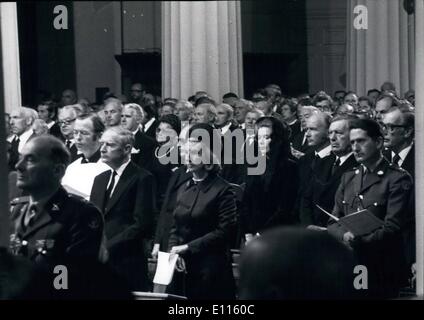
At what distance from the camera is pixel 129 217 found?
5.39 metres

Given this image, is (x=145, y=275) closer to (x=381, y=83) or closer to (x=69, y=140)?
(x=69, y=140)

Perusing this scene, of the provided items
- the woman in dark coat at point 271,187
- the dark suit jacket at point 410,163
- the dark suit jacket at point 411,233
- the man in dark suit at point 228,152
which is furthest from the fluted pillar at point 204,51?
the dark suit jacket at point 411,233

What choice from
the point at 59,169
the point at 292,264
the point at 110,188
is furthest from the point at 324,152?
the point at 292,264

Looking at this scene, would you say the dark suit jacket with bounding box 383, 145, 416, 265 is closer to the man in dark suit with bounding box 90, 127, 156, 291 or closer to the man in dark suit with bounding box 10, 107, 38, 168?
the man in dark suit with bounding box 90, 127, 156, 291

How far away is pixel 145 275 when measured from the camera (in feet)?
17.3

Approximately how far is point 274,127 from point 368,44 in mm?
662

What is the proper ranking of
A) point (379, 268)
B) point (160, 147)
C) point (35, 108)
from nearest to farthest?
point (379, 268), point (35, 108), point (160, 147)

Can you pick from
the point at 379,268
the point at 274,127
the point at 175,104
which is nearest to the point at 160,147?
the point at 175,104

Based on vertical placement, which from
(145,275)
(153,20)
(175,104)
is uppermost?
(153,20)

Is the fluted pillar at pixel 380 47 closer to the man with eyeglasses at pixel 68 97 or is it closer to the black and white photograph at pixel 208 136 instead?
the black and white photograph at pixel 208 136

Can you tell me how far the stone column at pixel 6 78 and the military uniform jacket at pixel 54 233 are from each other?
0.17 m

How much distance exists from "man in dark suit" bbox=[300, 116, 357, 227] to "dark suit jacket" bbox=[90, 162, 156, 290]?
780 mm

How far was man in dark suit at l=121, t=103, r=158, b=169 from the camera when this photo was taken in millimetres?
5566

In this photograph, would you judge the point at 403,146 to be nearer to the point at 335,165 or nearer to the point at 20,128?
the point at 335,165
